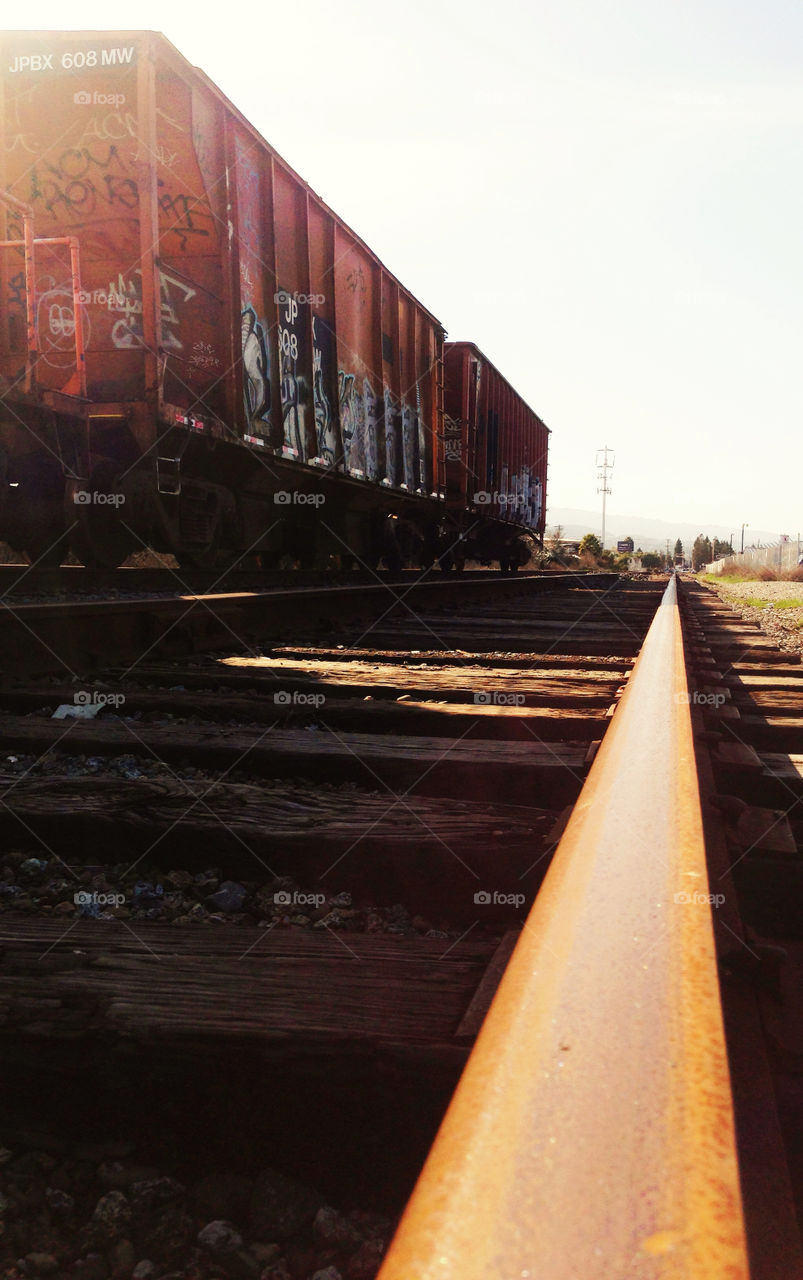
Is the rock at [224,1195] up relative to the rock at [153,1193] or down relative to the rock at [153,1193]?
down

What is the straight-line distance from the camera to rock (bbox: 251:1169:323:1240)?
2.50ft

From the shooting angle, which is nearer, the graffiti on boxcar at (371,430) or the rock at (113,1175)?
the rock at (113,1175)

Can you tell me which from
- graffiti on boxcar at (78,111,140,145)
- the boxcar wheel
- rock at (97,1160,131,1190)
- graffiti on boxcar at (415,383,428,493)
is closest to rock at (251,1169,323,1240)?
rock at (97,1160,131,1190)

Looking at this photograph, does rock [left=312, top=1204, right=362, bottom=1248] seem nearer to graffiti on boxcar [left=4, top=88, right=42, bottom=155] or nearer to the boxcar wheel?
the boxcar wheel

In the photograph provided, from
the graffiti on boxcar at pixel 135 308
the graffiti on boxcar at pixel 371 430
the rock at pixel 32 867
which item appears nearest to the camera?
the rock at pixel 32 867

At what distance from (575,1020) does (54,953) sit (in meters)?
0.80

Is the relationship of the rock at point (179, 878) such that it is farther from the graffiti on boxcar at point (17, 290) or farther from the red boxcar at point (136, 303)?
the graffiti on boxcar at point (17, 290)

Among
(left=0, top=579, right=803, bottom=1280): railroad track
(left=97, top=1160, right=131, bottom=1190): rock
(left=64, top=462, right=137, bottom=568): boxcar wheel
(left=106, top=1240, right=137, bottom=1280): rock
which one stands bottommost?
(left=106, top=1240, right=137, bottom=1280): rock

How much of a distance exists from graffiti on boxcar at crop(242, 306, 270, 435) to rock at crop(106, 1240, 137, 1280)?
7.56 meters

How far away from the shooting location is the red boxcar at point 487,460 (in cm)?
1548

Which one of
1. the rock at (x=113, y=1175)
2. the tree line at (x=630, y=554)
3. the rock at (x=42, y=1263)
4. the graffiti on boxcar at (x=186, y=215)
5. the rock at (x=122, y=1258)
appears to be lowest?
the rock at (x=122, y=1258)

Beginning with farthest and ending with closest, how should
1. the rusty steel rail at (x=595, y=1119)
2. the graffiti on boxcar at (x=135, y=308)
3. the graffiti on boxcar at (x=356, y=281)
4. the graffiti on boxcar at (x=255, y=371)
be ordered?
the graffiti on boxcar at (x=356, y=281) < the graffiti on boxcar at (x=255, y=371) < the graffiti on boxcar at (x=135, y=308) < the rusty steel rail at (x=595, y=1119)

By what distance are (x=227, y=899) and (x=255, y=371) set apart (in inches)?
283

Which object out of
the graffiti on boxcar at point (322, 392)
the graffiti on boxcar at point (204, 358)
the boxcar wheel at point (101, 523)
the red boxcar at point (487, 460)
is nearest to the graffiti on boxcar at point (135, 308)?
the graffiti on boxcar at point (204, 358)
